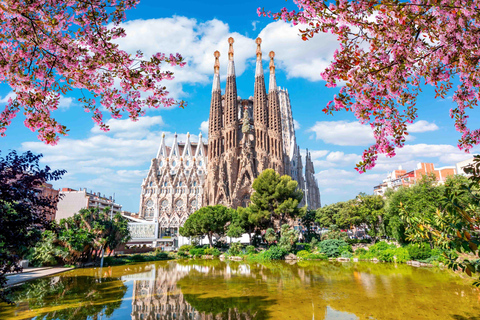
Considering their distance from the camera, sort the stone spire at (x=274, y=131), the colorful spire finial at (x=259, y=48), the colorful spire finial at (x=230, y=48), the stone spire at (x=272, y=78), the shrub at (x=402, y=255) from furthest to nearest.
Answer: the colorful spire finial at (x=259, y=48) → the colorful spire finial at (x=230, y=48) → the stone spire at (x=272, y=78) → the stone spire at (x=274, y=131) → the shrub at (x=402, y=255)

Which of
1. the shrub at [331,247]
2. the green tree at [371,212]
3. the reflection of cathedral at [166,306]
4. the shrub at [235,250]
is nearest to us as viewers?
the reflection of cathedral at [166,306]

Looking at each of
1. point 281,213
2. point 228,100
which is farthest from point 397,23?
point 228,100

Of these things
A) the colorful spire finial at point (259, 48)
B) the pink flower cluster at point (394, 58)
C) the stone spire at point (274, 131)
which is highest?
the colorful spire finial at point (259, 48)

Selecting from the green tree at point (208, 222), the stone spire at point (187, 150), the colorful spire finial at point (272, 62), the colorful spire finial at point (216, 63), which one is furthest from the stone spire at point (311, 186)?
the green tree at point (208, 222)

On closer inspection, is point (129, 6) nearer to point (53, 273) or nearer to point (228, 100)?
point (53, 273)

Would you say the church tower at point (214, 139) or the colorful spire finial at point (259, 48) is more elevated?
the colorful spire finial at point (259, 48)

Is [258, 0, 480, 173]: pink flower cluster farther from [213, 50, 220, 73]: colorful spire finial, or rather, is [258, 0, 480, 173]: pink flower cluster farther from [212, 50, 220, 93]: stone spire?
[213, 50, 220, 73]: colorful spire finial

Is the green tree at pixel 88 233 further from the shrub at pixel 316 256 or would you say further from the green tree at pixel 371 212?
the green tree at pixel 371 212

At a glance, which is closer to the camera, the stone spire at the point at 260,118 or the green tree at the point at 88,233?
the green tree at the point at 88,233
